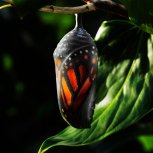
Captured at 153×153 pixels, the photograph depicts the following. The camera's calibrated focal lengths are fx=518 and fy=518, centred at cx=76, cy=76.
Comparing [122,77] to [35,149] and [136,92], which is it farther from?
[35,149]

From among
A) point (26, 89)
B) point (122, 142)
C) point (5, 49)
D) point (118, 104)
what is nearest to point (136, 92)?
point (118, 104)

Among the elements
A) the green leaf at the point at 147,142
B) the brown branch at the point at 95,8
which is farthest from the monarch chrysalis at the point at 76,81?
the green leaf at the point at 147,142

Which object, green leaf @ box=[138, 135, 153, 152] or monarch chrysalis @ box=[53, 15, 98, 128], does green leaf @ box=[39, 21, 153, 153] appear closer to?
monarch chrysalis @ box=[53, 15, 98, 128]

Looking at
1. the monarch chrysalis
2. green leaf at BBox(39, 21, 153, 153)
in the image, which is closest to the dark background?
green leaf at BBox(39, 21, 153, 153)

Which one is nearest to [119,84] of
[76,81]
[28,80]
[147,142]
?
[76,81]

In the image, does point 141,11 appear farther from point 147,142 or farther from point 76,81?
point 147,142

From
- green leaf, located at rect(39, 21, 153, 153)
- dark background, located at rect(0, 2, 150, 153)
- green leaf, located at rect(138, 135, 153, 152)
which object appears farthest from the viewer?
dark background, located at rect(0, 2, 150, 153)
